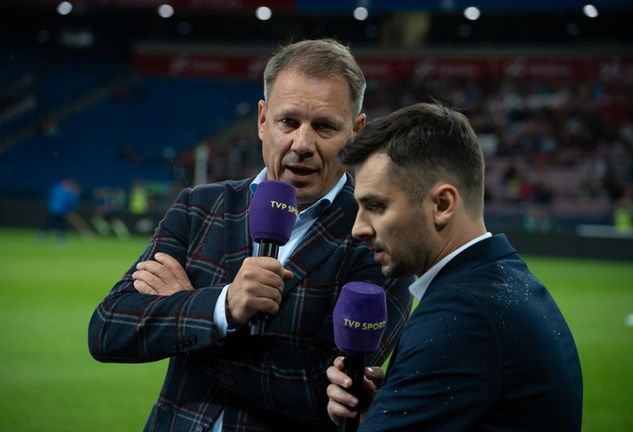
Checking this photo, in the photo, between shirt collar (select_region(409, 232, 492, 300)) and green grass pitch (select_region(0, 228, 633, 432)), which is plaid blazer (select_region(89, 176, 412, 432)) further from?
green grass pitch (select_region(0, 228, 633, 432))

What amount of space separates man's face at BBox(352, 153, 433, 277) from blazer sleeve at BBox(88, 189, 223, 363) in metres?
0.59

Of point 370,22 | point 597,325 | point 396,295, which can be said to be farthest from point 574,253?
point 396,295

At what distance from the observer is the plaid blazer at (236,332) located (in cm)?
250

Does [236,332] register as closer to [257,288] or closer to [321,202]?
[257,288]

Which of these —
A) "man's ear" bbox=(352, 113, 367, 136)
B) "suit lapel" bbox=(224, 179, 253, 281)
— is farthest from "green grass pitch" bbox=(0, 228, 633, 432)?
"man's ear" bbox=(352, 113, 367, 136)

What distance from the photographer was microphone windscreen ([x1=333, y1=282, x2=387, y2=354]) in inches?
84.0

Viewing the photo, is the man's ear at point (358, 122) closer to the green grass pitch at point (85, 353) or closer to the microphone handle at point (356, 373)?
the microphone handle at point (356, 373)

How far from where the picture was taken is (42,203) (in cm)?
2808

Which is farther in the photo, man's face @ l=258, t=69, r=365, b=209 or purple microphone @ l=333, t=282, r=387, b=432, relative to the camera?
man's face @ l=258, t=69, r=365, b=209

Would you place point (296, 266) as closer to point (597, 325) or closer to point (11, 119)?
point (597, 325)

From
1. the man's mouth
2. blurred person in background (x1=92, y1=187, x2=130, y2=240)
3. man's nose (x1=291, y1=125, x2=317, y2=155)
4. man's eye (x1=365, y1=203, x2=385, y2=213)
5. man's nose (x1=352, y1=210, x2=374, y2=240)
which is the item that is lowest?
man's nose (x1=352, y1=210, x2=374, y2=240)

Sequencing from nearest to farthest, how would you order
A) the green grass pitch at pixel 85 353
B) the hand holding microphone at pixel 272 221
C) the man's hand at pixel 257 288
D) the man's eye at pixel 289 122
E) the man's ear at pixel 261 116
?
the man's hand at pixel 257 288 → the hand holding microphone at pixel 272 221 → the man's eye at pixel 289 122 → the man's ear at pixel 261 116 → the green grass pitch at pixel 85 353

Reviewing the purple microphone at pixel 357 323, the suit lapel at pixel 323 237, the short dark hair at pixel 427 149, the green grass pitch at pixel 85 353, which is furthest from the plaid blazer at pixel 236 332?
the green grass pitch at pixel 85 353

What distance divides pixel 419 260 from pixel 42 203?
2764 cm
